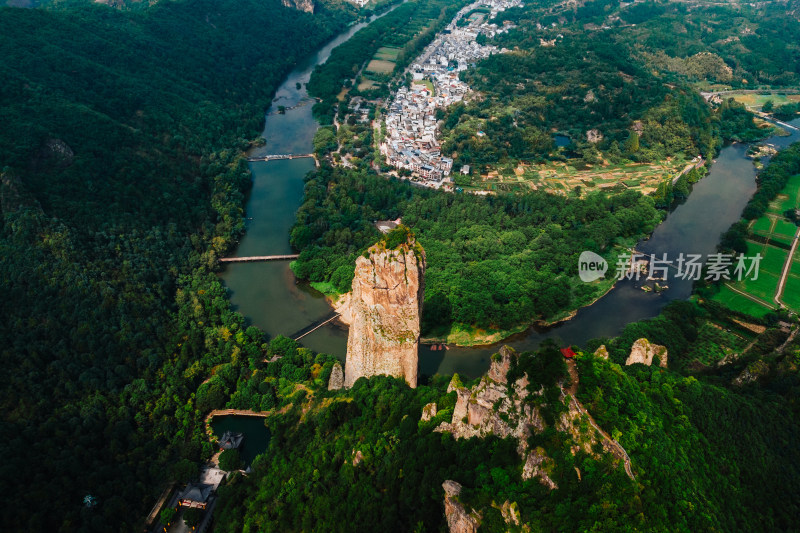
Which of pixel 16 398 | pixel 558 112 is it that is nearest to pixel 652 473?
pixel 16 398

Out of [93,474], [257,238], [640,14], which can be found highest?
[640,14]

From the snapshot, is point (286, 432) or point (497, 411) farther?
point (286, 432)

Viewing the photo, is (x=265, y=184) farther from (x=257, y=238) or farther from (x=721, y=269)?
(x=721, y=269)

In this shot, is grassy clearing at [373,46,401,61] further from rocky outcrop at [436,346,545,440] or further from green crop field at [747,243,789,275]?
rocky outcrop at [436,346,545,440]

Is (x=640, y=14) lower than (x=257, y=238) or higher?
higher

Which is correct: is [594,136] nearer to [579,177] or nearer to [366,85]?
[579,177]

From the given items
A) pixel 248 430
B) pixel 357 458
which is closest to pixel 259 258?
pixel 248 430

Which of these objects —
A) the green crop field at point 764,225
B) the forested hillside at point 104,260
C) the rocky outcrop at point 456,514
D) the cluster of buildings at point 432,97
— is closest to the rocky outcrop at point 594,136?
the cluster of buildings at point 432,97
